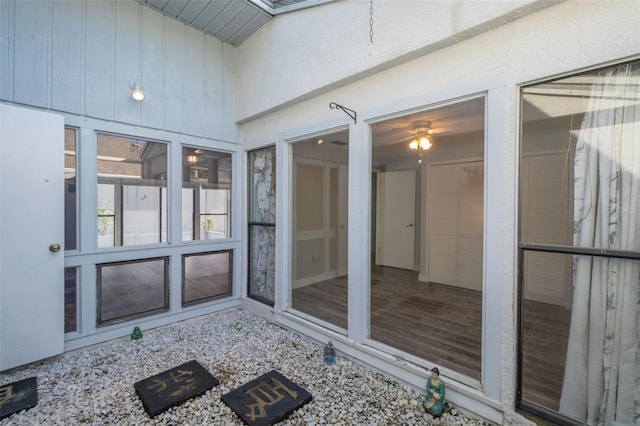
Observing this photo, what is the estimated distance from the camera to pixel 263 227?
12.4 ft

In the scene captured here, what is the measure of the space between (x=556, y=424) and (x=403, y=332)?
1.46 metres

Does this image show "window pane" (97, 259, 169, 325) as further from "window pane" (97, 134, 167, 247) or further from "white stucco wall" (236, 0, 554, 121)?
"white stucco wall" (236, 0, 554, 121)

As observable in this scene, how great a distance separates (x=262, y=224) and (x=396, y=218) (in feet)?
10.9

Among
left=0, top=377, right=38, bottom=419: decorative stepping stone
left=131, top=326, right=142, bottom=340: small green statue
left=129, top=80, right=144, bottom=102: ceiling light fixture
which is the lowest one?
left=0, top=377, right=38, bottom=419: decorative stepping stone

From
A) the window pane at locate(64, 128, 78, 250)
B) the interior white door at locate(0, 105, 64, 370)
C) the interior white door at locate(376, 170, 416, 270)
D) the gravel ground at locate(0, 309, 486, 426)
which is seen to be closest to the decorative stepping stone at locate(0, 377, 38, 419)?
the gravel ground at locate(0, 309, 486, 426)

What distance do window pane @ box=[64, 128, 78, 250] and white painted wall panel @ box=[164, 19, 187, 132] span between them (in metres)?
0.88

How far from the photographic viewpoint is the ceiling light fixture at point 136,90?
9.78 feet

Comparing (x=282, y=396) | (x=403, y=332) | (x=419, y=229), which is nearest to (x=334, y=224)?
(x=419, y=229)

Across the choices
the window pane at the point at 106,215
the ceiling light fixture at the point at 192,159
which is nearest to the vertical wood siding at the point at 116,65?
the ceiling light fixture at the point at 192,159

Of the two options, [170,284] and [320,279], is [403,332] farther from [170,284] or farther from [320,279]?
[170,284]

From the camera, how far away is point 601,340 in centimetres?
157

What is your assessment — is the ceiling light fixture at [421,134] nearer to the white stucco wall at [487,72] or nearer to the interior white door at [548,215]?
the white stucco wall at [487,72]

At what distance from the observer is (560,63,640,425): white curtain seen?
4.88 feet

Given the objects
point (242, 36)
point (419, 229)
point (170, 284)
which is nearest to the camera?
point (170, 284)
